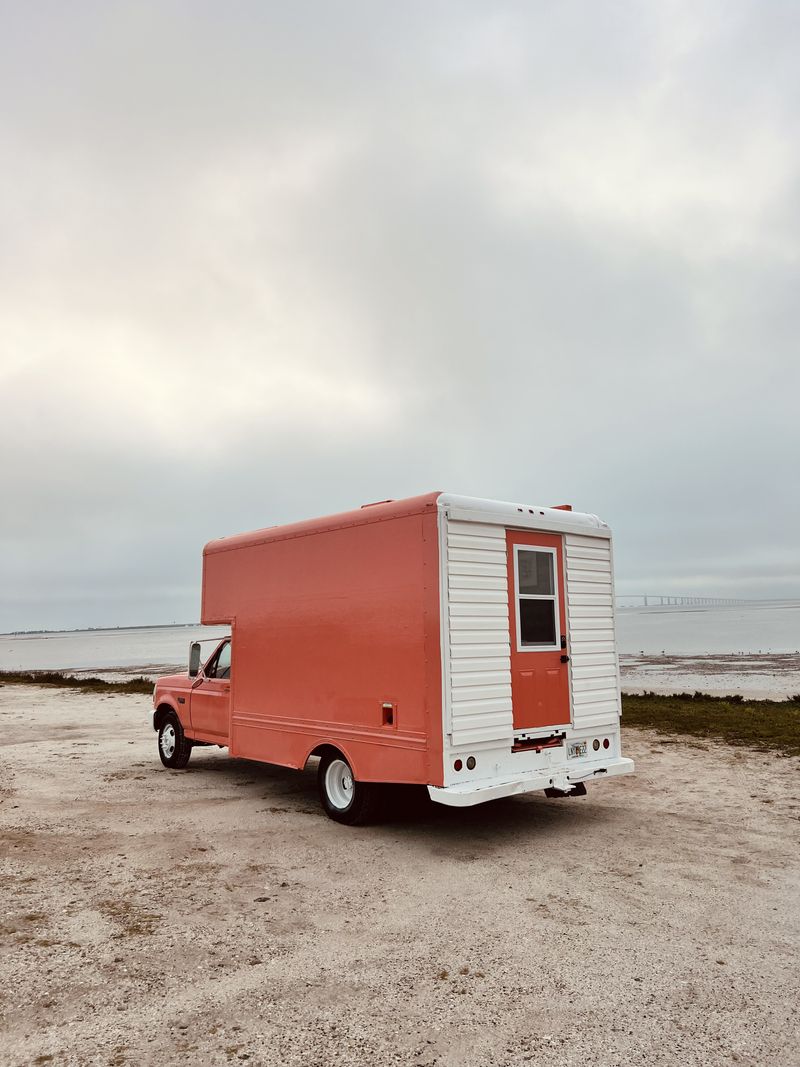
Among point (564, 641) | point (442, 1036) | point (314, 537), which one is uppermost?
point (314, 537)

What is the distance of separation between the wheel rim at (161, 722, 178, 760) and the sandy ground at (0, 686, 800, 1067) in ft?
7.40

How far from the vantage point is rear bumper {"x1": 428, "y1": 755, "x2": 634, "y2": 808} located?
21.2ft

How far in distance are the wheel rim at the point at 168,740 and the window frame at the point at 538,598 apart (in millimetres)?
6114

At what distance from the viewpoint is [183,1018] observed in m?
3.86

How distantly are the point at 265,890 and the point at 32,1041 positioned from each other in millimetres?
2270

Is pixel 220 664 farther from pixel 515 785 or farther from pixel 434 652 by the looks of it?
Answer: pixel 515 785

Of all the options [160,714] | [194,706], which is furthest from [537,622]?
[160,714]

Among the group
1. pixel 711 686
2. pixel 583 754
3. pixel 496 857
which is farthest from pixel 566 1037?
pixel 711 686

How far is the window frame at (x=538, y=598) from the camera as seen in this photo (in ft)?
24.4

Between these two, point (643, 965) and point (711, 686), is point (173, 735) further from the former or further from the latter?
point (711, 686)

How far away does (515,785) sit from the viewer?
6.83 metres

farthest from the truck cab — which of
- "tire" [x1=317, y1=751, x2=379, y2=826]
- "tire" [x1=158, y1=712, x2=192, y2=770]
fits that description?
"tire" [x1=317, y1=751, x2=379, y2=826]

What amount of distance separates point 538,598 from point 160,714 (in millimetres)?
6700

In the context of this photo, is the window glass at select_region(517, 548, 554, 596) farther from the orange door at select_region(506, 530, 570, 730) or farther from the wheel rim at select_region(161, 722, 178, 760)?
the wheel rim at select_region(161, 722, 178, 760)
